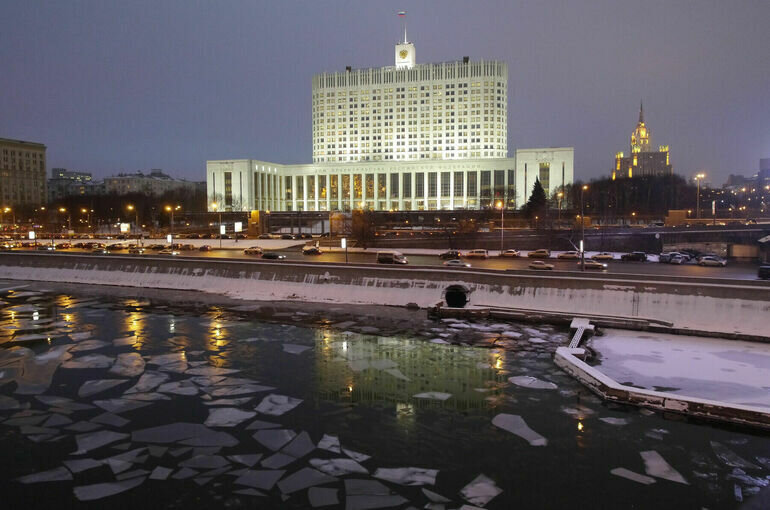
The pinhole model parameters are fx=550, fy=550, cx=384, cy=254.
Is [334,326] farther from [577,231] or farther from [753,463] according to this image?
[577,231]

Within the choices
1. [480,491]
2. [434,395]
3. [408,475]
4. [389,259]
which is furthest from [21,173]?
[480,491]

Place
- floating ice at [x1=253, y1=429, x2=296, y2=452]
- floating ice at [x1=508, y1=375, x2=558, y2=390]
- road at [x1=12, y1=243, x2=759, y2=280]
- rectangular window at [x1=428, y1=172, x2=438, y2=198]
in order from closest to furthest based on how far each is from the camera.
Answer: floating ice at [x1=253, y1=429, x2=296, y2=452]
floating ice at [x1=508, y1=375, x2=558, y2=390]
road at [x1=12, y1=243, x2=759, y2=280]
rectangular window at [x1=428, y1=172, x2=438, y2=198]

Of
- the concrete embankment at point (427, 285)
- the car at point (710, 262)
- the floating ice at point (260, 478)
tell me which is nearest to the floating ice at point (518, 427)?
the floating ice at point (260, 478)

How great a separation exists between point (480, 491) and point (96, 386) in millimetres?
10923

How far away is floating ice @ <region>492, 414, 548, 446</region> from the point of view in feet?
36.9

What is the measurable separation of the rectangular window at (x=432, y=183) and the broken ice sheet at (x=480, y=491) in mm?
148471

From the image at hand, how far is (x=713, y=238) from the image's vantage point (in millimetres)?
64125

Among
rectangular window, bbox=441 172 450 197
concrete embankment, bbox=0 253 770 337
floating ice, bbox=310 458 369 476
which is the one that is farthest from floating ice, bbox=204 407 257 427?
rectangular window, bbox=441 172 450 197

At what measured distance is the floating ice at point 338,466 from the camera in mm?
9727

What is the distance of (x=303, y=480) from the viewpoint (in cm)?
941

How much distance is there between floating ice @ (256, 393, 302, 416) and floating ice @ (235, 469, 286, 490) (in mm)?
2988

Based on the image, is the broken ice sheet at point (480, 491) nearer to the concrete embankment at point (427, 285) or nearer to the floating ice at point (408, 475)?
the floating ice at point (408, 475)

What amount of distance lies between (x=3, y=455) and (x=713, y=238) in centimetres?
7066

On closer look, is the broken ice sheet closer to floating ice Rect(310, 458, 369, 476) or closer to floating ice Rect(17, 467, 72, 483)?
floating ice Rect(310, 458, 369, 476)
